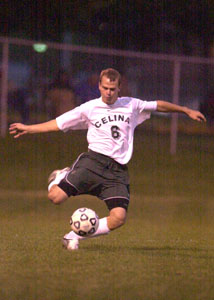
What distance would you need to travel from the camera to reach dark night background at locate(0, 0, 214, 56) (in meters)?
18.7

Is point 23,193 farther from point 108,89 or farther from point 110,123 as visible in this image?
point 108,89

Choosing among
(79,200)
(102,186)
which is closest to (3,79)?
(79,200)

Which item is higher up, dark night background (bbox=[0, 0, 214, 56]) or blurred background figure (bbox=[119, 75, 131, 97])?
dark night background (bbox=[0, 0, 214, 56])

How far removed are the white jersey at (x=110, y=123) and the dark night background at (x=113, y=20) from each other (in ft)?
34.5

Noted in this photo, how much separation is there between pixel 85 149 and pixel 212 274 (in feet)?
33.5

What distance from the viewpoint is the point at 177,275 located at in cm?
685

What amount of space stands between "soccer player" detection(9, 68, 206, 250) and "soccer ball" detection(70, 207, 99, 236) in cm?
16

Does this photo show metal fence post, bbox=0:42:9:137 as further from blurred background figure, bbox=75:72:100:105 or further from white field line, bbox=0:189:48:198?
white field line, bbox=0:189:48:198

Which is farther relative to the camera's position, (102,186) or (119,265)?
(102,186)

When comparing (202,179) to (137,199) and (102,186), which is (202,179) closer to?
(137,199)

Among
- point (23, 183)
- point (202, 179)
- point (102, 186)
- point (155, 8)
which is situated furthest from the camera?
point (155, 8)

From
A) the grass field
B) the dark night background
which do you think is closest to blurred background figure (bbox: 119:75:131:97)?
the grass field

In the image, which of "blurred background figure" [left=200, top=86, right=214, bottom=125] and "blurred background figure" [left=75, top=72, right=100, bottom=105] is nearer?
"blurred background figure" [left=75, top=72, right=100, bottom=105]

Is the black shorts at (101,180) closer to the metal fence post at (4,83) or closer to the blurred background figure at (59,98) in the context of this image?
the metal fence post at (4,83)
